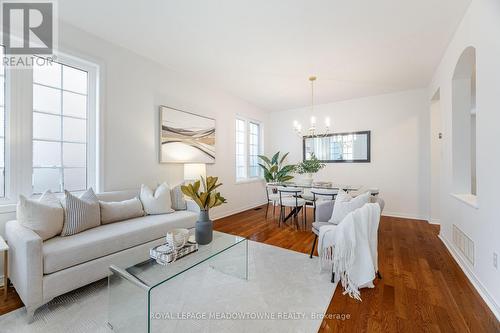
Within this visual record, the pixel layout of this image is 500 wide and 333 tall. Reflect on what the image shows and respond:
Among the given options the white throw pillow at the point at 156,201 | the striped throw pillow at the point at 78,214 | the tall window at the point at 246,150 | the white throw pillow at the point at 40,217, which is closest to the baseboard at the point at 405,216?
the tall window at the point at 246,150

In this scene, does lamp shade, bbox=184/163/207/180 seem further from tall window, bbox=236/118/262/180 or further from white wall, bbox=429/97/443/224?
white wall, bbox=429/97/443/224

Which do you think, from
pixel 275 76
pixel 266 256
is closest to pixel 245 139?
pixel 275 76

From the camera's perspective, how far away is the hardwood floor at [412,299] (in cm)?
165

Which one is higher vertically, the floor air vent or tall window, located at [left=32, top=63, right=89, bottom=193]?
tall window, located at [left=32, top=63, right=89, bottom=193]

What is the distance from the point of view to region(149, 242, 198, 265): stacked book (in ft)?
5.76

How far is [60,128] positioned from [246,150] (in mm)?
3901

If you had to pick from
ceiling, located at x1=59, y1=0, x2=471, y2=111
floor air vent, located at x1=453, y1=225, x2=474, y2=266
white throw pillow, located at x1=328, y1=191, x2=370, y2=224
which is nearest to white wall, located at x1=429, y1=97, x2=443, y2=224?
ceiling, located at x1=59, y1=0, x2=471, y2=111

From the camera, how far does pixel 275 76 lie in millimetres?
4117

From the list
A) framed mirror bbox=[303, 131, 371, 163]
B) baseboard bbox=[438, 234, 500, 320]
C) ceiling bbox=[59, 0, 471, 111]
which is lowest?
baseboard bbox=[438, 234, 500, 320]

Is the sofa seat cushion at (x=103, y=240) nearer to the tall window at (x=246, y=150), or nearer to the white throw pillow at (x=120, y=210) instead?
the white throw pillow at (x=120, y=210)

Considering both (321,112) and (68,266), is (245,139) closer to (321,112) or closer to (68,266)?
(321,112)

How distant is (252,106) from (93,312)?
17.4 ft

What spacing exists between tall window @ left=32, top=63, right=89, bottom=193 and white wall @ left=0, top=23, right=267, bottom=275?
0.82ft

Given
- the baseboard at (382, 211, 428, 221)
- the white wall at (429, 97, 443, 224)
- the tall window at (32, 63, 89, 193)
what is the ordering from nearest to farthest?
the tall window at (32, 63, 89, 193) < the white wall at (429, 97, 443, 224) < the baseboard at (382, 211, 428, 221)
